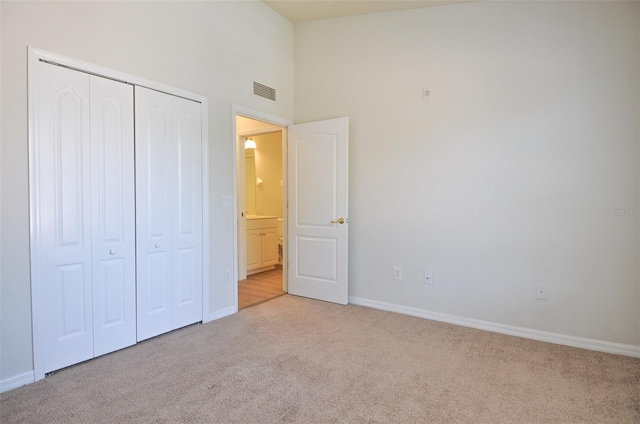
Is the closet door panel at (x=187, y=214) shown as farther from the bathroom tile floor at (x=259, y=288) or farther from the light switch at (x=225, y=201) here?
the bathroom tile floor at (x=259, y=288)

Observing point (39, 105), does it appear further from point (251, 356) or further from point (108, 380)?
point (251, 356)

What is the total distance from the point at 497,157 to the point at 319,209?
1.91 metres

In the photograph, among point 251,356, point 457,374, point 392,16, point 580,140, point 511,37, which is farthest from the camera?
point 392,16

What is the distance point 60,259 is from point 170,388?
1.16m

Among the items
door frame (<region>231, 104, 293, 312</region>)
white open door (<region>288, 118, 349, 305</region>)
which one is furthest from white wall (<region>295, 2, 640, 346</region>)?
door frame (<region>231, 104, 293, 312</region>)

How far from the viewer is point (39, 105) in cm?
227

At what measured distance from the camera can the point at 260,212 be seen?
6.66m

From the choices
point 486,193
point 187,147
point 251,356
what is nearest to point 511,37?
point 486,193

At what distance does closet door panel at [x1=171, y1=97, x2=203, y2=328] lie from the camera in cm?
312

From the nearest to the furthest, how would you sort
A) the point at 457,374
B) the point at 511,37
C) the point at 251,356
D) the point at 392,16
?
1. the point at 457,374
2. the point at 251,356
3. the point at 511,37
4. the point at 392,16

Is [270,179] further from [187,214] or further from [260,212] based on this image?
[187,214]

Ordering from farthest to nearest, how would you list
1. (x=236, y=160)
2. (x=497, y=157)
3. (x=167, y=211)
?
(x=236, y=160) < (x=497, y=157) < (x=167, y=211)

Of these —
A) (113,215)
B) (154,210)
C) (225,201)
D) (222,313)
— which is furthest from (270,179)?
(113,215)

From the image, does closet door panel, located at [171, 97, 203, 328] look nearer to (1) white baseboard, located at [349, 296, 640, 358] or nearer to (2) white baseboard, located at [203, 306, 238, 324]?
(2) white baseboard, located at [203, 306, 238, 324]
